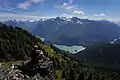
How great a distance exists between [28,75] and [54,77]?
54.9 feet

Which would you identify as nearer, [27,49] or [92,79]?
[92,79]

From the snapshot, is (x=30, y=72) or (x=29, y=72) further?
(x=30, y=72)

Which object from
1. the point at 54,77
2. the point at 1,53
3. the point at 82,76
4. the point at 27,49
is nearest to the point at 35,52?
the point at 54,77

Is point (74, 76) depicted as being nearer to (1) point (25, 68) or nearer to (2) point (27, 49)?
(1) point (25, 68)

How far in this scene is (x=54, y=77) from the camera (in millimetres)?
137875

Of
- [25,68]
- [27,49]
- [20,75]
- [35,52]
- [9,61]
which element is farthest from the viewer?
[27,49]

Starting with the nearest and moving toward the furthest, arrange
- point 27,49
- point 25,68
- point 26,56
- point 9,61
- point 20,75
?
point 20,75 → point 25,68 → point 9,61 → point 26,56 → point 27,49

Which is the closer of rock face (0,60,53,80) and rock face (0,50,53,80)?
rock face (0,60,53,80)

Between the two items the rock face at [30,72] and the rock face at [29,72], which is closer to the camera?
the rock face at [29,72]

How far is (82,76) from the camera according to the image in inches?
5861

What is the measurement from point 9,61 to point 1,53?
11441 mm

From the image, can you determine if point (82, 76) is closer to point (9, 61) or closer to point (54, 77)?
point (54, 77)

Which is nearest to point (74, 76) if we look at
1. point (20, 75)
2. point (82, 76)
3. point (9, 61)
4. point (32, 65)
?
point (82, 76)

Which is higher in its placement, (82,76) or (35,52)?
(35,52)
